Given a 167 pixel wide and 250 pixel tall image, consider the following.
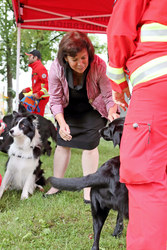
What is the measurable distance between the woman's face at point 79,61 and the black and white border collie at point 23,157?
1195 mm

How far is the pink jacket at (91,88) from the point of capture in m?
2.98

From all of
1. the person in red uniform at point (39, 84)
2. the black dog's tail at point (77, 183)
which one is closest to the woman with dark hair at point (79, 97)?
the black dog's tail at point (77, 183)

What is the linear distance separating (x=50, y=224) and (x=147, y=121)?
5.41 ft

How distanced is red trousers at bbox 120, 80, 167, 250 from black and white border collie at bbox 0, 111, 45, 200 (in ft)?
7.79

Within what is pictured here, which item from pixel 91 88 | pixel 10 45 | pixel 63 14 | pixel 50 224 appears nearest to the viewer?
pixel 50 224

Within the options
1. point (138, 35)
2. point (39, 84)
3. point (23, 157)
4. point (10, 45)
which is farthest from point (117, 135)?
point (10, 45)

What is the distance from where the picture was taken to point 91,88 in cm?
308

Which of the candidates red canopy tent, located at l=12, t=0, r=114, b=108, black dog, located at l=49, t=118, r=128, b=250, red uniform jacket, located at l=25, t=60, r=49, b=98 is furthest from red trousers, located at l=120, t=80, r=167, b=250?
red uniform jacket, located at l=25, t=60, r=49, b=98

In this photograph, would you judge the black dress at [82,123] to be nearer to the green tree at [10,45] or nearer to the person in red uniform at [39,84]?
A: the person in red uniform at [39,84]

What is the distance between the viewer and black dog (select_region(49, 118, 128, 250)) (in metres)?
1.80

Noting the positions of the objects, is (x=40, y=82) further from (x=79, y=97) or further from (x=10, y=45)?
(x=10, y=45)

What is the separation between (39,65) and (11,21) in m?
11.4

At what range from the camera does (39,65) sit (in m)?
6.16

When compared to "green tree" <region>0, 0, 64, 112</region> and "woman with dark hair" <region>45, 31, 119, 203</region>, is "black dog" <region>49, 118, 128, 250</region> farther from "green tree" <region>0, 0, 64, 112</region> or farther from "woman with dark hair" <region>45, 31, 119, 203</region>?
"green tree" <region>0, 0, 64, 112</region>
